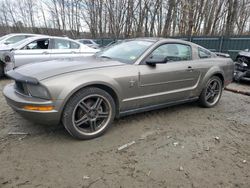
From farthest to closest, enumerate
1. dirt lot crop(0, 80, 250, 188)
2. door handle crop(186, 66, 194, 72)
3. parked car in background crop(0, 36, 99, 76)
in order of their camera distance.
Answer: parked car in background crop(0, 36, 99, 76)
door handle crop(186, 66, 194, 72)
dirt lot crop(0, 80, 250, 188)

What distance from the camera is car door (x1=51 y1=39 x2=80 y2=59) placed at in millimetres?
6786

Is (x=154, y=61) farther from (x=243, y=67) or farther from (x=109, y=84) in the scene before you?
(x=243, y=67)

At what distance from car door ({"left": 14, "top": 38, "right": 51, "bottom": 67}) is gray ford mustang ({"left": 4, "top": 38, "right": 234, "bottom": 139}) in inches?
133

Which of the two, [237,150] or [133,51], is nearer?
[237,150]

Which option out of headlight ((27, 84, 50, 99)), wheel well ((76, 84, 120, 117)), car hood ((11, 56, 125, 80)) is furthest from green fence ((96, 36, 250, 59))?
headlight ((27, 84, 50, 99))

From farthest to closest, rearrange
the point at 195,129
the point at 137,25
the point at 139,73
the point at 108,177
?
the point at 137,25, the point at 195,129, the point at 139,73, the point at 108,177

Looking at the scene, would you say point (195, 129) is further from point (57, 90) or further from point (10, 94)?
point (10, 94)

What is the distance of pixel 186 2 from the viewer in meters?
15.9

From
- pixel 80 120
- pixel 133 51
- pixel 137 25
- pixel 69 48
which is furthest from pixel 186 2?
pixel 80 120

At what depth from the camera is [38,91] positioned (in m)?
2.49

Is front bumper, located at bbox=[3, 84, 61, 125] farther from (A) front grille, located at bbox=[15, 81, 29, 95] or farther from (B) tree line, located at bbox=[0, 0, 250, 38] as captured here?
(B) tree line, located at bbox=[0, 0, 250, 38]

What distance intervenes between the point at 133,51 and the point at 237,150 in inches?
87.4

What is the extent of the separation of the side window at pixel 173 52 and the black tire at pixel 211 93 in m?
0.81

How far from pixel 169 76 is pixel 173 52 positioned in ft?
1.89
